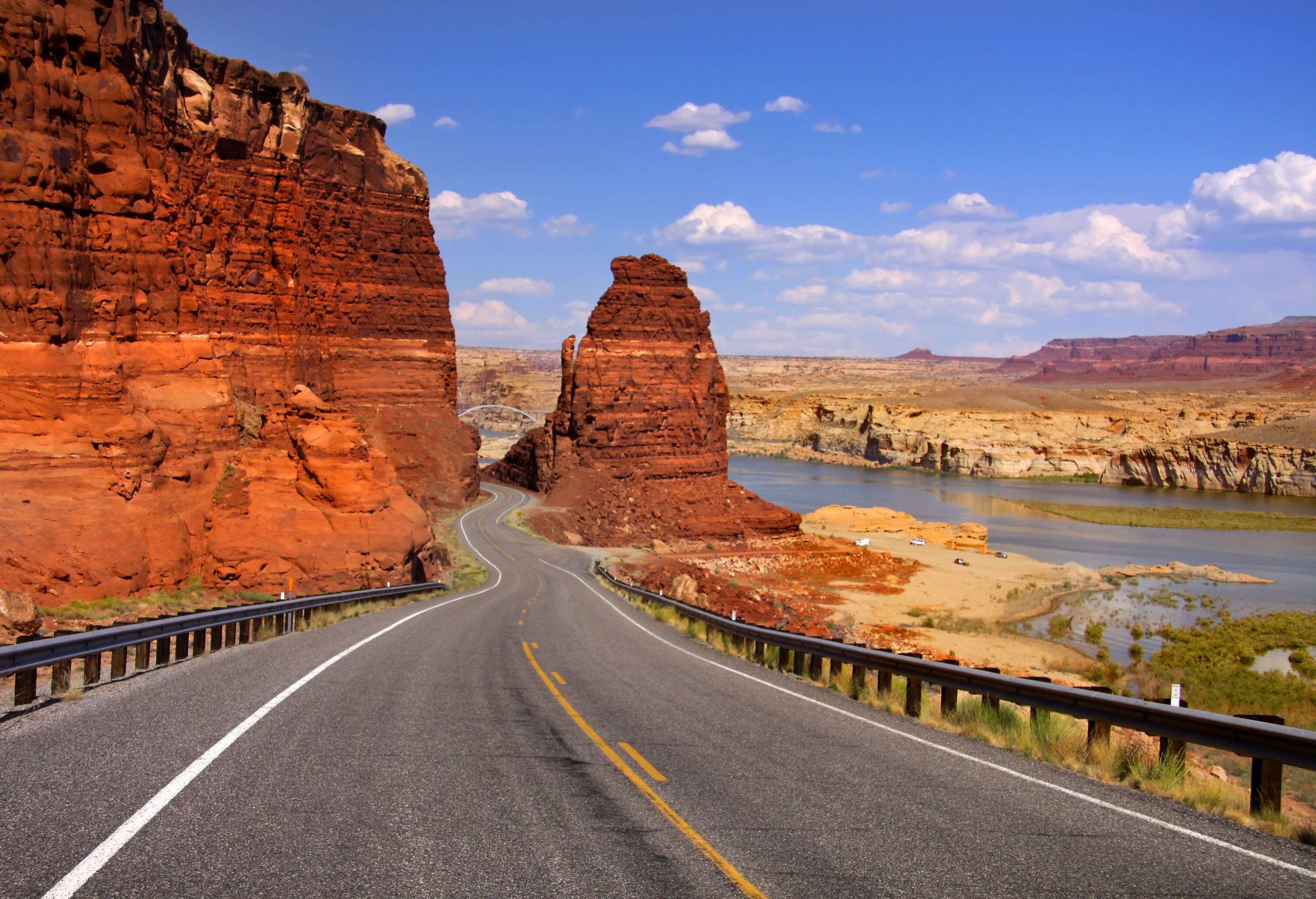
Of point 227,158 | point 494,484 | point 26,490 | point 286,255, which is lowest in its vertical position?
point 494,484

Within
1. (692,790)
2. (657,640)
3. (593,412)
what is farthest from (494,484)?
(692,790)

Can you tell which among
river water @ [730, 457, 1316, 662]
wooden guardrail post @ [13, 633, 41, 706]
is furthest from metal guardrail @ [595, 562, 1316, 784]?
river water @ [730, 457, 1316, 662]

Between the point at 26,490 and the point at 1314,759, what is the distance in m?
17.5

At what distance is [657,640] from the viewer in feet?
57.7

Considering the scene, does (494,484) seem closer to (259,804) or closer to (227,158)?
(227,158)

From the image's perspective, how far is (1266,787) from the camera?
673 centimetres

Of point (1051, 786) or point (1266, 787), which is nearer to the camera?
point (1266, 787)

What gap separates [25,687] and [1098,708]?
9.39m

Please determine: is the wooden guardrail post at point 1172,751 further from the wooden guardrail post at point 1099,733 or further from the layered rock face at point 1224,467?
the layered rock face at point 1224,467

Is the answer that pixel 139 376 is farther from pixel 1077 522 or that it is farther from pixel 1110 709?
pixel 1077 522

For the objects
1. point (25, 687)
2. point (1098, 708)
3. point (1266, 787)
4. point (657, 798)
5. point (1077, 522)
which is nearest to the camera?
point (657, 798)

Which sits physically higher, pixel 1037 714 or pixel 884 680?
pixel 1037 714

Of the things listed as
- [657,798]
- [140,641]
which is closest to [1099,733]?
[657,798]

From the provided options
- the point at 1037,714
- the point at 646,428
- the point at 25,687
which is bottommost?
the point at 1037,714
